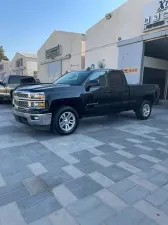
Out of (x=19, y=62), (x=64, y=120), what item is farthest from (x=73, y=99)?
(x=19, y=62)

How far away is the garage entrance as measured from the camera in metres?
14.2

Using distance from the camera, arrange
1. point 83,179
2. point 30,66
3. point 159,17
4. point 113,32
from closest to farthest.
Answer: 1. point 83,179
2. point 159,17
3. point 113,32
4. point 30,66

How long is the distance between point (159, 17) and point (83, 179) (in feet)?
32.5

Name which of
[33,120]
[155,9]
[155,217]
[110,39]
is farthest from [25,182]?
[110,39]

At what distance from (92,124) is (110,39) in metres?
8.74

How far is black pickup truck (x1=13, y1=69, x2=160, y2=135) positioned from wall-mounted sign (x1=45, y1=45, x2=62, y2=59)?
15276mm

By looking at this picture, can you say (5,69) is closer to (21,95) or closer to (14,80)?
(14,80)

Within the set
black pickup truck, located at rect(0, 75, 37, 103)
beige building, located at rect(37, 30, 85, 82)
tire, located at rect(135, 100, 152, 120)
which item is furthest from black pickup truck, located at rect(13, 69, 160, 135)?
beige building, located at rect(37, 30, 85, 82)

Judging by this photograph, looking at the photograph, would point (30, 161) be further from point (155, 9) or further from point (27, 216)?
point (155, 9)

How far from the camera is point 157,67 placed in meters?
15.0

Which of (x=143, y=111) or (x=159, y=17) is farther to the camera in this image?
(x=159, y=17)

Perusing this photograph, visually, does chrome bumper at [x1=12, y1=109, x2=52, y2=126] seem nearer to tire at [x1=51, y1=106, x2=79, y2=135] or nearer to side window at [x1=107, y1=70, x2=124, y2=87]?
tire at [x1=51, y1=106, x2=79, y2=135]

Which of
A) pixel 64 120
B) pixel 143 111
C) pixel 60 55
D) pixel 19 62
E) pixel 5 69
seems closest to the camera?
pixel 64 120

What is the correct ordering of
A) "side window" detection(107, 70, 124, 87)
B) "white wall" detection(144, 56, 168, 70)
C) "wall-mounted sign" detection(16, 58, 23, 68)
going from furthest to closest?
"wall-mounted sign" detection(16, 58, 23, 68) < "white wall" detection(144, 56, 168, 70) < "side window" detection(107, 70, 124, 87)
